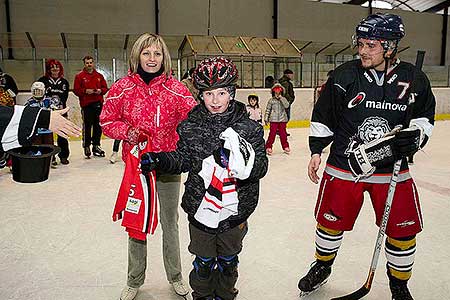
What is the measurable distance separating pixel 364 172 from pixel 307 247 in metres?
1.06

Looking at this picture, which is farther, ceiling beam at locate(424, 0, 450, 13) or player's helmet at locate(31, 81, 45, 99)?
ceiling beam at locate(424, 0, 450, 13)

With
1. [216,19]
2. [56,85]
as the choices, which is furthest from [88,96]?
[216,19]

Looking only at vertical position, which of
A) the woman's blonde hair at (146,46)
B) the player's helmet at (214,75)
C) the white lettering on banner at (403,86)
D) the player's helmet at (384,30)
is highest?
the player's helmet at (384,30)

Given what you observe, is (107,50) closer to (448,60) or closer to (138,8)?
(138,8)

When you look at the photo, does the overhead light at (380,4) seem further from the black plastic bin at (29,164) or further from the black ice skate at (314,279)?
the black plastic bin at (29,164)

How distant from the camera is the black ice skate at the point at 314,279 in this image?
2.17 m

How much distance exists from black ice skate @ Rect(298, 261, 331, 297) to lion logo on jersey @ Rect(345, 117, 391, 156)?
0.64 meters

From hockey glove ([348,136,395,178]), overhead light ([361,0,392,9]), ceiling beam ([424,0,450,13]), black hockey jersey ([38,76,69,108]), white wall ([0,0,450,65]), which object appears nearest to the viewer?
hockey glove ([348,136,395,178])

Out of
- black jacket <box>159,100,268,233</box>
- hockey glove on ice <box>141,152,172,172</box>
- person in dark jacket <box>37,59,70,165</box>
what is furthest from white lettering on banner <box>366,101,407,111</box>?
person in dark jacket <box>37,59,70,165</box>

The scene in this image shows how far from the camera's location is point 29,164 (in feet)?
4.93

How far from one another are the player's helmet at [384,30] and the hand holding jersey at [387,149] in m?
0.37

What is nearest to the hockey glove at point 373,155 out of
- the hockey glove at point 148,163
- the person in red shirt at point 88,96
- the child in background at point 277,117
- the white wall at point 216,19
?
the hockey glove at point 148,163

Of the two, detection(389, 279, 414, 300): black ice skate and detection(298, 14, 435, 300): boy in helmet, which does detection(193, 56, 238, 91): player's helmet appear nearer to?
detection(298, 14, 435, 300): boy in helmet

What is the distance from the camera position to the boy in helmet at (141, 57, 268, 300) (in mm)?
1695
